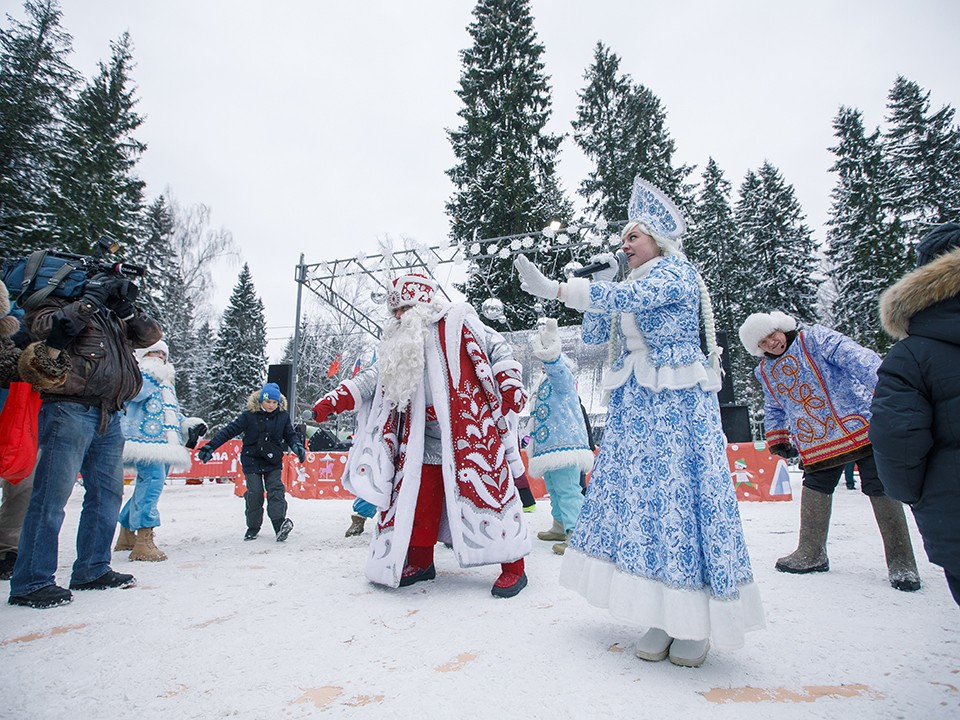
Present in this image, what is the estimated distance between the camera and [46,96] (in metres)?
14.2

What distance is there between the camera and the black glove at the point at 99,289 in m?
2.83

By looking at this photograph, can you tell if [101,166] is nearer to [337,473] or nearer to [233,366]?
[233,366]

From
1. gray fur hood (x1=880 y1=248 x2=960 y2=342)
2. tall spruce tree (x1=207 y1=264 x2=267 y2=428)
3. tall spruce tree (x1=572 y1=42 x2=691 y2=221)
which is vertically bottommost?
gray fur hood (x1=880 y1=248 x2=960 y2=342)

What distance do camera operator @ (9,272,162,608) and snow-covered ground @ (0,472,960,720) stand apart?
21 centimetres

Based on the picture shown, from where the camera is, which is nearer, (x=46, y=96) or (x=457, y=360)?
(x=457, y=360)

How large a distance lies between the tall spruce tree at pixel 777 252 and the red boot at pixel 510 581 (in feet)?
73.5

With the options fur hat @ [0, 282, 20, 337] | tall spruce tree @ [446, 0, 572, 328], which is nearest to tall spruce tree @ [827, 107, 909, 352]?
tall spruce tree @ [446, 0, 572, 328]

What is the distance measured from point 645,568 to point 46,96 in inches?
762

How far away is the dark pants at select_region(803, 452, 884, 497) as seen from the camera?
3221 mm

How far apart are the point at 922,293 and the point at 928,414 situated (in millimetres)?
384

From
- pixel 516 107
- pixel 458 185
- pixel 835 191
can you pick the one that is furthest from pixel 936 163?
pixel 458 185

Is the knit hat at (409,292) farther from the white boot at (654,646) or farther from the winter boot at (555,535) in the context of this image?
the winter boot at (555,535)

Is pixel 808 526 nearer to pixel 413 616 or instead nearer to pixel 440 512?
pixel 440 512

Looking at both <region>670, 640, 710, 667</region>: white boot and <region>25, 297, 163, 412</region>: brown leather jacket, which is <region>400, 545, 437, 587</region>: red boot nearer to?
Result: <region>670, 640, 710, 667</region>: white boot
